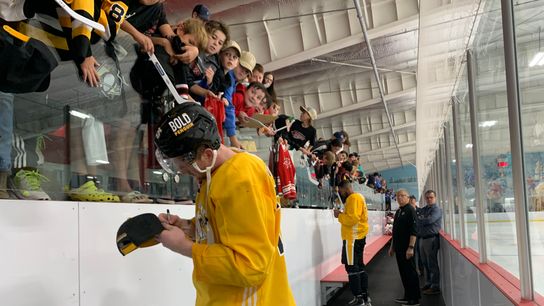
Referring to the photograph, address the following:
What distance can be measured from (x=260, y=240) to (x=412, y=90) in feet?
53.4

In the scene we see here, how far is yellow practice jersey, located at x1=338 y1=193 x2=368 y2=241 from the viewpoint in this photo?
6.39 metres

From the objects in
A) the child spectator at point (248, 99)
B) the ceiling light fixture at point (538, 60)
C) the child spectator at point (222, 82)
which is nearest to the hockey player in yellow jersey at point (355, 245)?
the child spectator at point (248, 99)

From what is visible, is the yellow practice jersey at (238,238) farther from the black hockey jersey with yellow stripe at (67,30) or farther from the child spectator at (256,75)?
the child spectator at (256,75)

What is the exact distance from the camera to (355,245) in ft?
20.9

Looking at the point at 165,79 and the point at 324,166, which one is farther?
the point at 324,166

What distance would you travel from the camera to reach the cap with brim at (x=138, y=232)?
1.32m

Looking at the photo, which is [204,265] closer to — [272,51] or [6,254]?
[6,254]

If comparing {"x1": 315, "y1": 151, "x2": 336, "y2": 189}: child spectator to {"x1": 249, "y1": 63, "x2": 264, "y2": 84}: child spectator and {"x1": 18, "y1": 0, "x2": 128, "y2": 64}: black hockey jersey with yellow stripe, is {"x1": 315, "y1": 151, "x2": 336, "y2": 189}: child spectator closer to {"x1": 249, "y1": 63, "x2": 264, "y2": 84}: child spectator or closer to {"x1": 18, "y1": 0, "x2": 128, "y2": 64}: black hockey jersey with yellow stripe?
{"x1": 249, "y1": 63, "x2": 264, "y2": 84}: child spectator

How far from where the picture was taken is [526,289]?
2.14 m

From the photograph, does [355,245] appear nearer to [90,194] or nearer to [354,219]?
[354,219]

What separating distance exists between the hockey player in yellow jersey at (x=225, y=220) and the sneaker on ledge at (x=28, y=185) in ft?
1.61

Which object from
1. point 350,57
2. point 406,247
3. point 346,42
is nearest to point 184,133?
point 406,247

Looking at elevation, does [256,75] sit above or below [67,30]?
above

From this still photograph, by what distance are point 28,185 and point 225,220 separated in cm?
78
